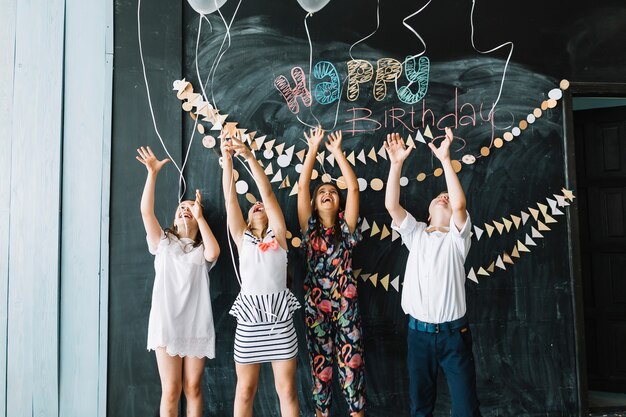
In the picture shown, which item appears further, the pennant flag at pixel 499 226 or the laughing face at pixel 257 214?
the pennant flag at pixel 499 226

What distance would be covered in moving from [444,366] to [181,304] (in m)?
1.28

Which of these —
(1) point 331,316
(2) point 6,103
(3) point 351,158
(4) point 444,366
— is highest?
(2) point 6,103

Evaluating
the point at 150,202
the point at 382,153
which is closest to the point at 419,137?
the point at 382,153

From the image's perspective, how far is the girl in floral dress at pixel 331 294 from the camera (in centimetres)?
240

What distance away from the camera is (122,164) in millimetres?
2646

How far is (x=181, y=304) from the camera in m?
2.34

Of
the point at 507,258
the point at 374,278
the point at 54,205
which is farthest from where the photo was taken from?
the point at 507,258

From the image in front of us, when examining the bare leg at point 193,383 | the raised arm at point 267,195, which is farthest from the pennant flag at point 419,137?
the bare leg at point 193,383

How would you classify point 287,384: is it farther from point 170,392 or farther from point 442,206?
point 442,206

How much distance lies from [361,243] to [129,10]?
1816mm

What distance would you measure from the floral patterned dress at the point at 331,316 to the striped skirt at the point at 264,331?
186 mm

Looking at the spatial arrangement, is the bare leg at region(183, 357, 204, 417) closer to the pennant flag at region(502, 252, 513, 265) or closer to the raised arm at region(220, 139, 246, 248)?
the raised arm at region(220, 139, 246, 248)

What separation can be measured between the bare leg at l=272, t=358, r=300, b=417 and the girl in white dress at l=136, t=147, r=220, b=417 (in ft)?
1.15

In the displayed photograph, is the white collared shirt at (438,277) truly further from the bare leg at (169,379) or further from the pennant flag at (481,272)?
the bare leg at (169,379)
